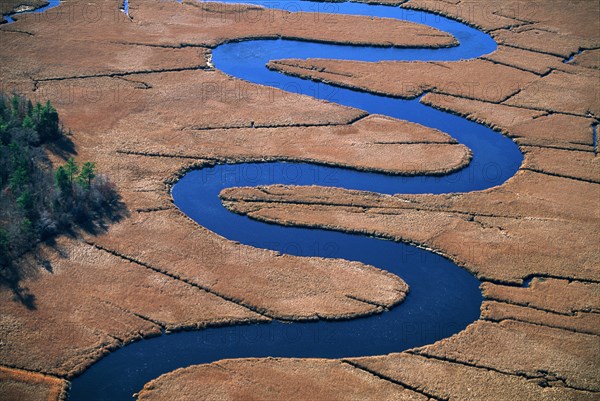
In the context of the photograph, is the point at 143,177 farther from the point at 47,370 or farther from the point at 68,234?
the point at 47,370

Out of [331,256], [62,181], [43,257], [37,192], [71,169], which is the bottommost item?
[43,257]

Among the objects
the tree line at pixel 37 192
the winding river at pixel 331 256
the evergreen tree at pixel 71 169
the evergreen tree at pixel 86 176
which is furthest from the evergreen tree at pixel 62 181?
the winding river at pixel 331 256

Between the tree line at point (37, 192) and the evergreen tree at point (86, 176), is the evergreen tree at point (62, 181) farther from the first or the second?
the evergreen tree at point (86, 176)

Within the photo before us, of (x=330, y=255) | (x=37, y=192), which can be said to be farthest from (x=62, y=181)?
(x=330, y=255)

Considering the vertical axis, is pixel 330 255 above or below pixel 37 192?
below

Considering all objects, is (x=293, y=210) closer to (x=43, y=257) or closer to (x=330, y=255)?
(x=330, y=255)

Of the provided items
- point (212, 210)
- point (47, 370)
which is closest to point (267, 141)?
point (212, 210)
